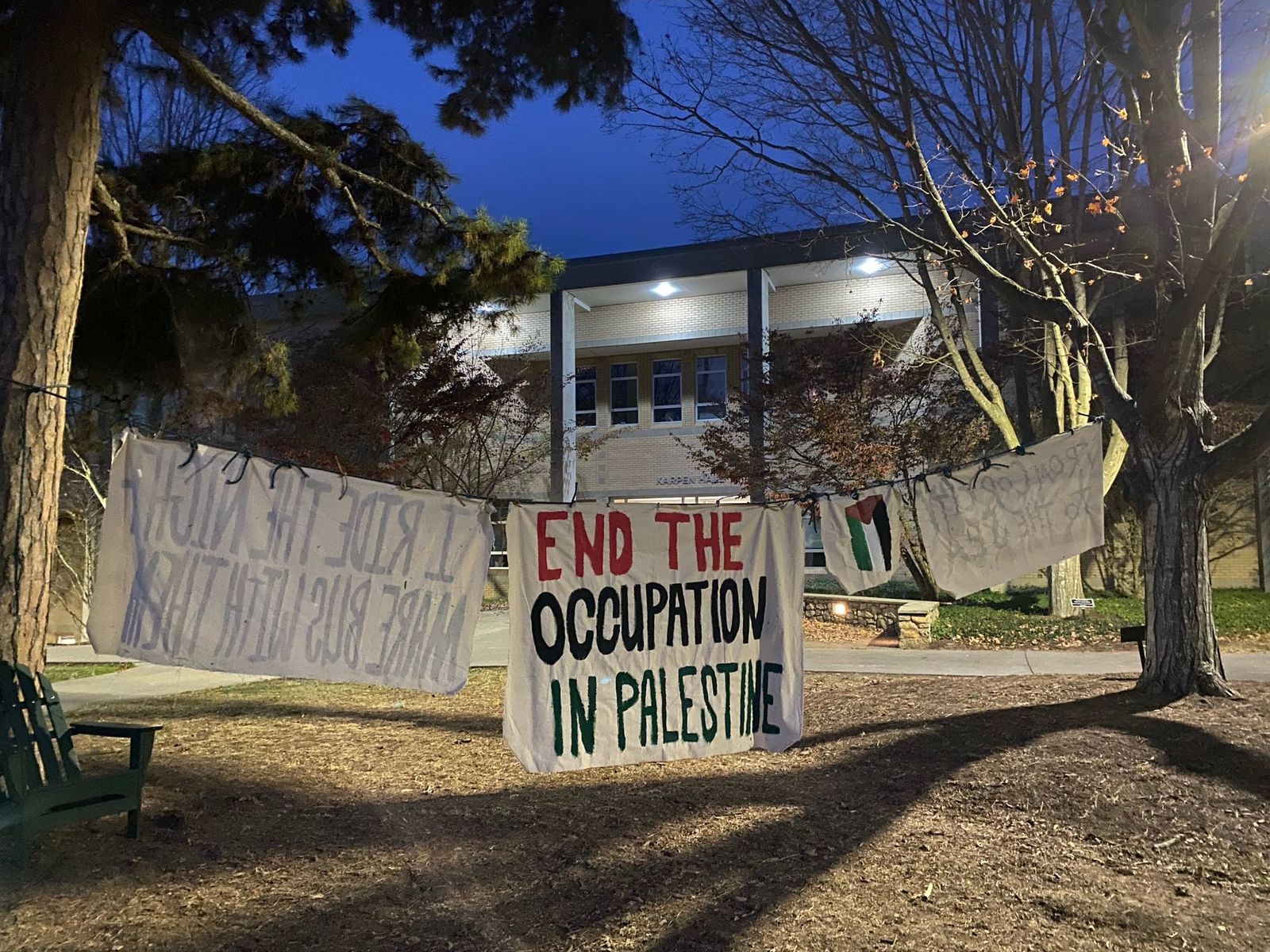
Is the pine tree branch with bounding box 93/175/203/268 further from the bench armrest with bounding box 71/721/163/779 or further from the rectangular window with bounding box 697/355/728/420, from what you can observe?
the rectangular window with bounding box 697/355/728/420

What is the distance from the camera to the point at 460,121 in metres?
8.35

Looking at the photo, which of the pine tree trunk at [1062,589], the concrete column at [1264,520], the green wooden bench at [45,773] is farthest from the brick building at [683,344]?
the green wooden bench at [45,773]

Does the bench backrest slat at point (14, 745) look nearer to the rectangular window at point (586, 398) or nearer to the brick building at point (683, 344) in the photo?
the brick building at point (683, 344)

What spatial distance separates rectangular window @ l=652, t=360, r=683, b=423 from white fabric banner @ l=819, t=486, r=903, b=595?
18247 millimetres

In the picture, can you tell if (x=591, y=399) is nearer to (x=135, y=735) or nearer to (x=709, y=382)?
(x=709, y=382)

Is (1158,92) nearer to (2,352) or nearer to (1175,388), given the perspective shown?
(1175,388)

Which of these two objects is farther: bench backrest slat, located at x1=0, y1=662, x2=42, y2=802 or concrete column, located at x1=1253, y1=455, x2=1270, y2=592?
concrete column, located at x1=1253, y1=455, x2=1270, y2=592

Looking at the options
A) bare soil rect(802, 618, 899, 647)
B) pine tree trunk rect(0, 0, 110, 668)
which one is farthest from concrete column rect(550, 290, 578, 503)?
pine tree trunk rect(0, 0, 110, 668)

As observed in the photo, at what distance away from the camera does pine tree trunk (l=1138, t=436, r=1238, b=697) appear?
22.2 ft

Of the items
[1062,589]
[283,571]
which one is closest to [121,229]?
[283,571]

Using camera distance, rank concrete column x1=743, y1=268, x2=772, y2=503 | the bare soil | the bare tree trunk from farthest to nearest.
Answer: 1. concrete column x1=743, y1=268, x2=772, y2=503
2. the bare tree trunk
3. the bare soil

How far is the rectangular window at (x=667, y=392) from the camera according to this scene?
23297 mm

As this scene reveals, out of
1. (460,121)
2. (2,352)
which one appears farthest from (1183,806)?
(460,121)

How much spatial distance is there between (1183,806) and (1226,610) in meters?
10.7
